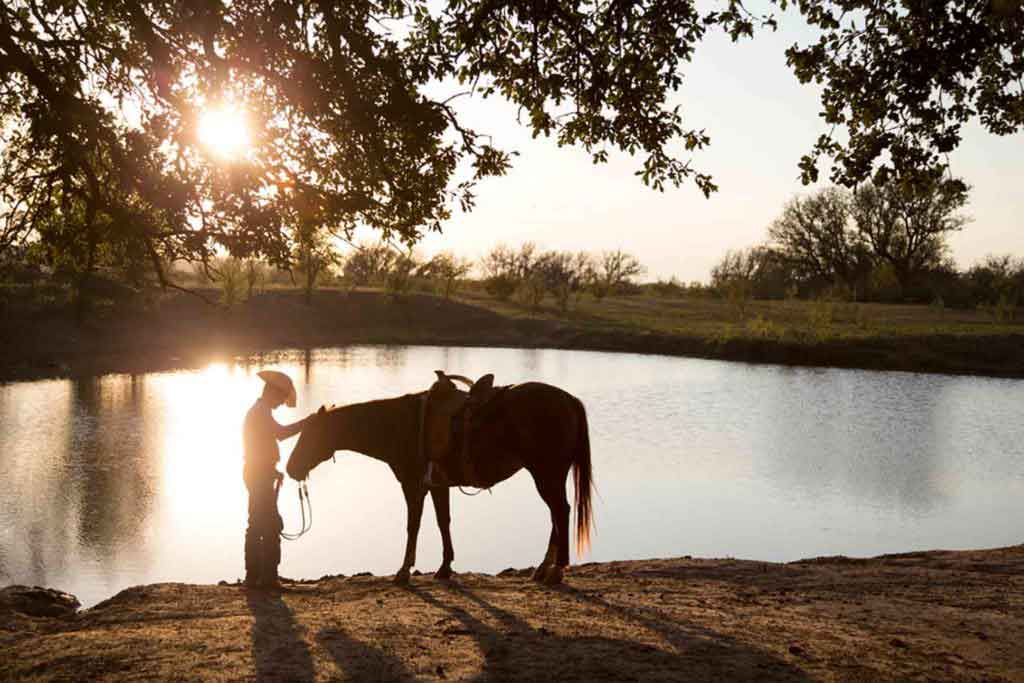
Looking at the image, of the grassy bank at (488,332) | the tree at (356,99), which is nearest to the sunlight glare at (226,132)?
the tree at (356,99)

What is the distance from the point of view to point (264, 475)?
23.8 ft

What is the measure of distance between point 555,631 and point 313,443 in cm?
304

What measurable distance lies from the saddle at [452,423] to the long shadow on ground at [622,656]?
1805 millimetres

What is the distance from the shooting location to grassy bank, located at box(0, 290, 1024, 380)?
33500 mm

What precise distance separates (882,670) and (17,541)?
31.3ft

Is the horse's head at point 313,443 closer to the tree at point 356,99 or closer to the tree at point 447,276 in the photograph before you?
the tree at point 356,99

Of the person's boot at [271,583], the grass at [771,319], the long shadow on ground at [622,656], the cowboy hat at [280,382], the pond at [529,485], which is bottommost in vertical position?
the pond at [529,485]

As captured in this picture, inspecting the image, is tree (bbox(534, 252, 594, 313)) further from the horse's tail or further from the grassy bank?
the horse's tail

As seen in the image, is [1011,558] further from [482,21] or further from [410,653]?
[482,21]

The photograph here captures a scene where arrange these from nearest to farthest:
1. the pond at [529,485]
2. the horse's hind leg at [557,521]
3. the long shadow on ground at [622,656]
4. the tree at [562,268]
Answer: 1. the long shadow on ground at [622,656]
2. the horse's hind leg at [557,521]
3. the pond at [529,485]
4. the tree at [562,268]

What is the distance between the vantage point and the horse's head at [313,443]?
7.52 metres

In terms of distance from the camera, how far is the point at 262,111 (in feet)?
30.1

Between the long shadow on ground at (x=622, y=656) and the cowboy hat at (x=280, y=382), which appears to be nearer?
the long shadow on ground at (x=622, y=656)

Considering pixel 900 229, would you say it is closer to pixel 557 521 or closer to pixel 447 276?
pixel 447 276
